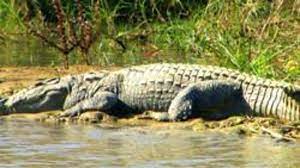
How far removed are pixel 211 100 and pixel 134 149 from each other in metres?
1.60

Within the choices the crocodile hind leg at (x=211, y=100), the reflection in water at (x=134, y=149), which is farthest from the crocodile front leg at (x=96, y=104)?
the reflection in water at (x=134, y=149)

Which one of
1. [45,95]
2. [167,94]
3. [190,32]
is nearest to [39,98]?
[45,95]

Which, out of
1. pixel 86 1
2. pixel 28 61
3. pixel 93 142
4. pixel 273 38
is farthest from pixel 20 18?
pixel 93 142

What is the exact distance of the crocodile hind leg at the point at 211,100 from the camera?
25.7 feet

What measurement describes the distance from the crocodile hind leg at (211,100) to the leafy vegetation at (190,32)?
0.67 meters

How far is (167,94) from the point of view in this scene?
320 inches

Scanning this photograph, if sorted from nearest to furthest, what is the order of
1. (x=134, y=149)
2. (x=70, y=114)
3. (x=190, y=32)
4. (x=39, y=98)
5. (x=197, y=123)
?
(x=134, y=149), (x=197, y=123), (x=70, y=114), (x=39, y=98), (x=190, y=32)

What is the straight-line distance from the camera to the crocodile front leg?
8.16 m

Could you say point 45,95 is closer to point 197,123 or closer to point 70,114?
point 70,114

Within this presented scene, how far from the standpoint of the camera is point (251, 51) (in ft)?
29.8

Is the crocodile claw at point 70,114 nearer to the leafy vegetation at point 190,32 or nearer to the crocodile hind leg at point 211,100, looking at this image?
the crocodile hind leg at point 211,100

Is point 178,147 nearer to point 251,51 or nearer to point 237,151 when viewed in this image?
point 237,151

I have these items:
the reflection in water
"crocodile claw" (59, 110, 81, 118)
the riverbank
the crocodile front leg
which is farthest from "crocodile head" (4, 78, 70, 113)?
the reflection in water

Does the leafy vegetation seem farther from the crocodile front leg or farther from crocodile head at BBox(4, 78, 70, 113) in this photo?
crocodile head at BBox(4, 78, 70, 113)
